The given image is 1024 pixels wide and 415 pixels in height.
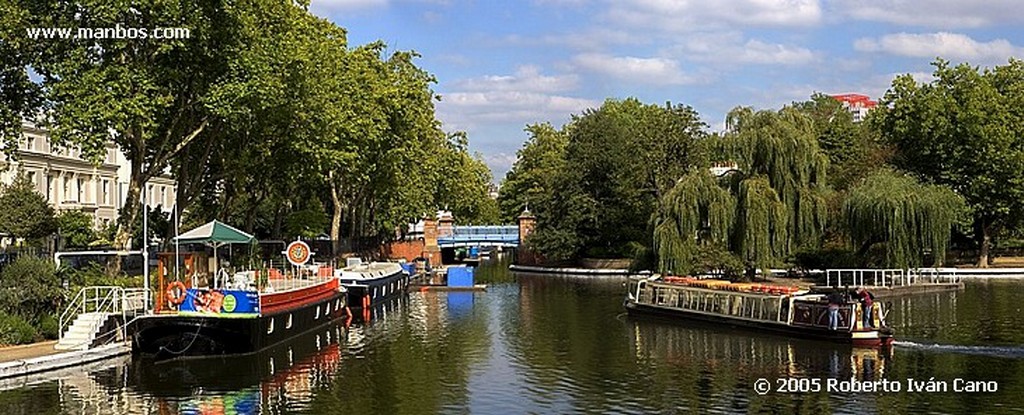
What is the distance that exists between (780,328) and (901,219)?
2325cm

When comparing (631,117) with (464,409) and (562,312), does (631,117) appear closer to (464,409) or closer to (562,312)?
(562,312)

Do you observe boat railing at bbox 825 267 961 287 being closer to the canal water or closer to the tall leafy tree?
the canal water

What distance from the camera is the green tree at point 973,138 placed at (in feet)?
233

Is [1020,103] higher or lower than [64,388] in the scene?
higher

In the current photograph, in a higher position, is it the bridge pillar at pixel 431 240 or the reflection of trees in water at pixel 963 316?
the bridge pillar at pixel 431 240

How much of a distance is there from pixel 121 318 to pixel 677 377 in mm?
15777

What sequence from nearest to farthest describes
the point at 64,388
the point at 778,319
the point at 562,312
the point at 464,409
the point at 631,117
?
the point at 464,409 < the point at 64,388 < the point at 778,319 < the point at 562,312 < the point at 631,117

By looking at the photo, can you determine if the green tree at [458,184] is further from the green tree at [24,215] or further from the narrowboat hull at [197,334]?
the narrowboat hull at [197,334]

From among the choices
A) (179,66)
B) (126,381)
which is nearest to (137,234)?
(179,66)

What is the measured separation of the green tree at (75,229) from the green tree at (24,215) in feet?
6.02

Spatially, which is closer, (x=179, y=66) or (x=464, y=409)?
(x=464, y=409)

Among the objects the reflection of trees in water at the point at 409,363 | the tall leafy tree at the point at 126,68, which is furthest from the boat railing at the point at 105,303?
the reflection of trees in water at the point at 409,363

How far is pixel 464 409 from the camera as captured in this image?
24.0 meters

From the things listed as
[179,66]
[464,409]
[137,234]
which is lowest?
[464,409]
